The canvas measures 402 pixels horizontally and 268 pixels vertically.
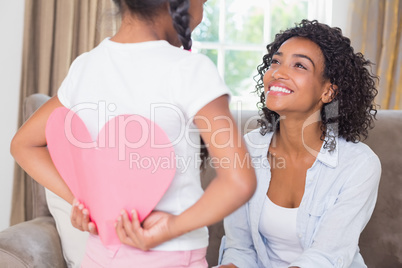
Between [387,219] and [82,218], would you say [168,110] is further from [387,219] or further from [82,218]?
[387,219]

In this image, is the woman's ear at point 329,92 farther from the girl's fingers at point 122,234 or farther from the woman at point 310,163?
the girl's fingers at point 122,234

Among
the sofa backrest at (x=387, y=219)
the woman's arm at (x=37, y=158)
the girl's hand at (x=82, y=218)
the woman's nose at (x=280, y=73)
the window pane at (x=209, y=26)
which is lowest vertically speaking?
the sofa backrest at (x=387, y=219)

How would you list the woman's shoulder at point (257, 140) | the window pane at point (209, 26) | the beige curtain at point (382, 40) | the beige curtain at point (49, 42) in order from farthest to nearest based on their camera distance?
the window pane at point (209, 26) < the beige curtain at point (382, 40) < the beige curtain at point (49, 42) < the woman's shoulder at point (257, 140)

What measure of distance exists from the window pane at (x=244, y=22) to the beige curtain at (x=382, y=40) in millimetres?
702

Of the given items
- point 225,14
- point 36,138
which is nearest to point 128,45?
point 36,138

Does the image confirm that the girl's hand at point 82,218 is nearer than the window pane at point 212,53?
Yes

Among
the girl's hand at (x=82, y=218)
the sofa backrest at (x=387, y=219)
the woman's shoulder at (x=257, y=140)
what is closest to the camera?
the girl's hand at (x=82, y=218)

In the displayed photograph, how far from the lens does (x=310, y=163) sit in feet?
5.22

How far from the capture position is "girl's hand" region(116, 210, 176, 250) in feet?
2.32

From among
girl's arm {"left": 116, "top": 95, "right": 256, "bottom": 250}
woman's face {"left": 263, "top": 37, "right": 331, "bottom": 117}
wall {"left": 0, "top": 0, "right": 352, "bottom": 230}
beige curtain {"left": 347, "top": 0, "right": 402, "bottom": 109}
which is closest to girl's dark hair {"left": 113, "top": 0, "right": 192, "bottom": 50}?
girl's arm {"left": 116, "top": 95, "right": 256, "bottom": 250}

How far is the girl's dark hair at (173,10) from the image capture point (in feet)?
2.30

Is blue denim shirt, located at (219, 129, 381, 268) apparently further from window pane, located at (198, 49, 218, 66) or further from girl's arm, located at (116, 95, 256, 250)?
window pane, located at (198, 49, 218, 66)

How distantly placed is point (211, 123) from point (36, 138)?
0.43 meters

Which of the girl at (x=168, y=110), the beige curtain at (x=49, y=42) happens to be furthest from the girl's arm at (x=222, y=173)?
the beige curtain at (x=49, y=42)
